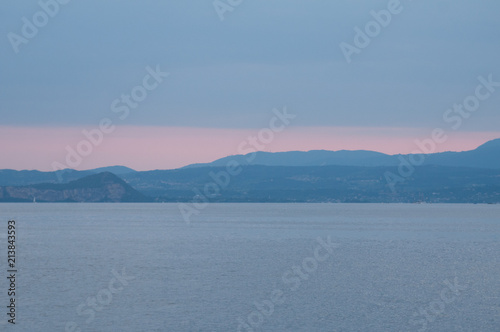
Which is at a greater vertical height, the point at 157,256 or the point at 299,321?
the point at 157,256

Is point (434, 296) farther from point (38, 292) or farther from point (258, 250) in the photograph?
point (258, 250)

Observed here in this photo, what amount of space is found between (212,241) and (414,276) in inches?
1850

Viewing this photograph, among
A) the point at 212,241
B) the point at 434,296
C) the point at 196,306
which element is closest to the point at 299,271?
the point at 434,296

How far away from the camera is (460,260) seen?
242 feet

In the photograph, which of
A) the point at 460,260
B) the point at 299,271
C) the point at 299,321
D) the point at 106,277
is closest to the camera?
the point at 299,321

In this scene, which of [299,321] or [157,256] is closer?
[299,321]

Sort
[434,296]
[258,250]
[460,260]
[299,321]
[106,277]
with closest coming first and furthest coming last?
1. [299,321]
2. [434,296]
3. [106,277]
4. [460,260]
5. [258,250]

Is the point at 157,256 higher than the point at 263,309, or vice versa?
the point at 157,256

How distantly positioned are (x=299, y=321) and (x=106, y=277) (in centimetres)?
2321

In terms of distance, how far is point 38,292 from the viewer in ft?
163

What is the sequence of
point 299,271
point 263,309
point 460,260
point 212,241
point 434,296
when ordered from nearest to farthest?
point 263,309 < point 434,296 < point 299,271 < point 460,260 < point 212,241

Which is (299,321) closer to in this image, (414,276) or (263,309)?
(263,309)

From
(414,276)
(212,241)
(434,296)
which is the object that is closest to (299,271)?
(414,276)

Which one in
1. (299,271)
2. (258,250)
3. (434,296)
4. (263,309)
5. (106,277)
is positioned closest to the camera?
(263,309)
